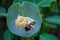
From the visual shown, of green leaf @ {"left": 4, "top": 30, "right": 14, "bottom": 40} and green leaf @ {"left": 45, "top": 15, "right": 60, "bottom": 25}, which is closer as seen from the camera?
green leaf @ {"left": 4, "top": 30, "right": 14, "bottom": 40}

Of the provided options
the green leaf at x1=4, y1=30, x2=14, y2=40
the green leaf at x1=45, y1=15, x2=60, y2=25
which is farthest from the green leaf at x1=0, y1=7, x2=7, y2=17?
the green leaf at x1=45, y1=15, x2=60, y2=25

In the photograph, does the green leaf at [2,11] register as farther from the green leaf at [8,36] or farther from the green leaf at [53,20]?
the green leaf at [53,20]

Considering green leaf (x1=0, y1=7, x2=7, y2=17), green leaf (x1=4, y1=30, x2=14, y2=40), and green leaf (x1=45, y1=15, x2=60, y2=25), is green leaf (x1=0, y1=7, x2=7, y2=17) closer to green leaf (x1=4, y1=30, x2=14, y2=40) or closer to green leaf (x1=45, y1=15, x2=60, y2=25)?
green leaf (x1=4, y1=30, x2=14, y2=40)

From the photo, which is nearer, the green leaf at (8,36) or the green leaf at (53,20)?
the green leaf at (8,36)

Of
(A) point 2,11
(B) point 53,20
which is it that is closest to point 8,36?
(A) point 2,11

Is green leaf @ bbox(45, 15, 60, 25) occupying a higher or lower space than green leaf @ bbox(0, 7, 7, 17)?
lower

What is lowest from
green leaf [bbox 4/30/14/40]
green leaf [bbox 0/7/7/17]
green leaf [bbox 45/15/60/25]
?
green leaf [bbox 4/30/14/40]

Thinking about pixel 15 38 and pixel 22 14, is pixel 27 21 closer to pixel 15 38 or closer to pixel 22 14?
pixel 22 14

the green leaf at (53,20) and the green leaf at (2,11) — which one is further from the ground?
the green leaf at (2,11)

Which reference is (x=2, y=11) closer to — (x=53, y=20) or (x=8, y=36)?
(x=8, y=36)

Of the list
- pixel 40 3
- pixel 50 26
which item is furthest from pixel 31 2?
pixel 50 26

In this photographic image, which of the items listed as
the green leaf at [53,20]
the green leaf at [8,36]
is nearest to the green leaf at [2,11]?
the green leaf at [8,36]
